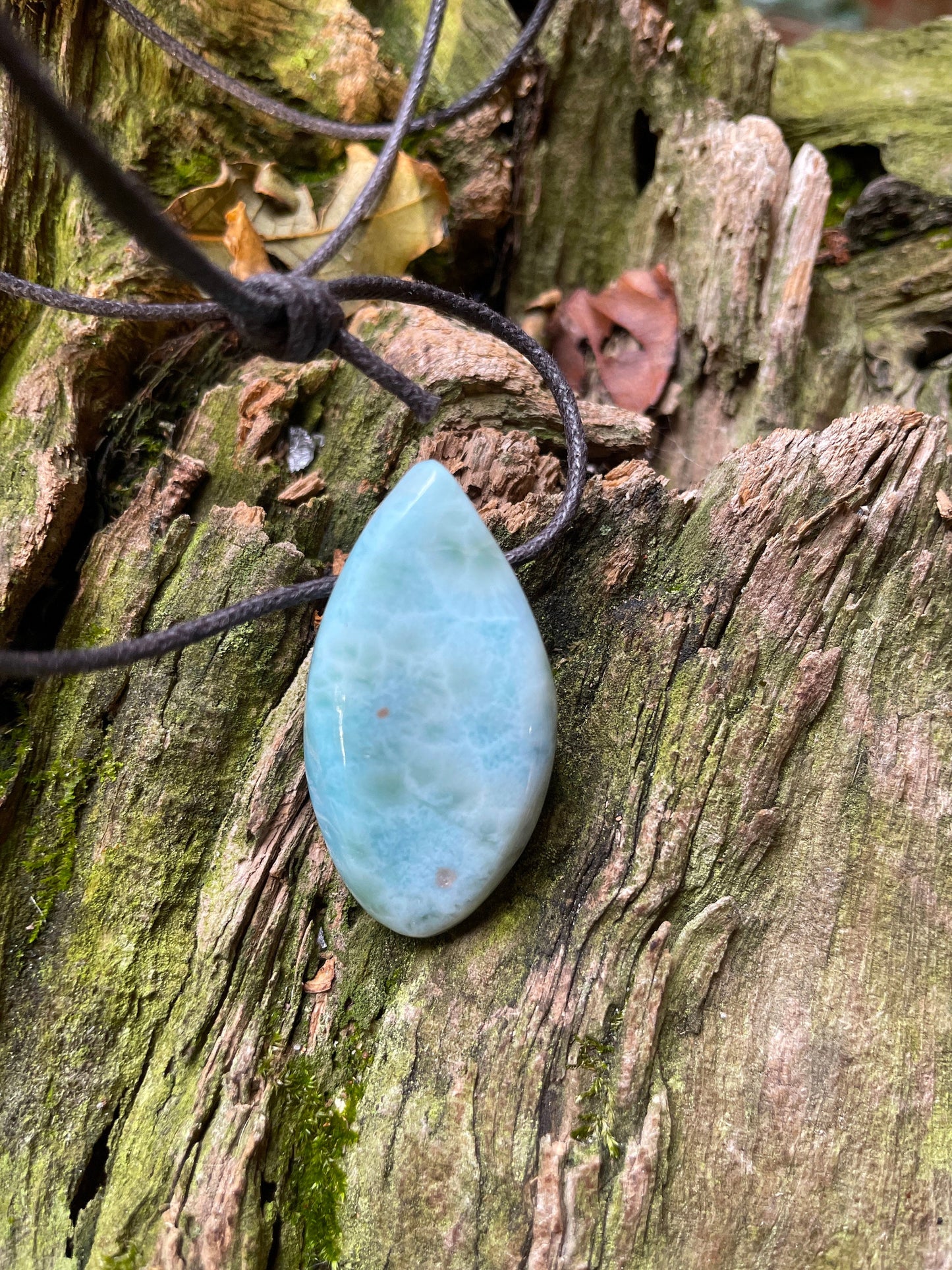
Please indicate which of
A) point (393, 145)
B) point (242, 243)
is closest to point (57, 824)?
point (242, 243)

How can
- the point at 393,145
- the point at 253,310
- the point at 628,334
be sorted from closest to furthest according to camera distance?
the point at 253,310 < the point at 393,145 < the point at 628,334

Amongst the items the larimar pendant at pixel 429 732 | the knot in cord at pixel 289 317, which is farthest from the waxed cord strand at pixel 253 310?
the larimar pendant at pixel 429 732

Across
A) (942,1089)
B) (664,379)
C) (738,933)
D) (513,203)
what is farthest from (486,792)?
(513,203)

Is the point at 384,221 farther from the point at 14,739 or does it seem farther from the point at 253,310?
the point at 14,739

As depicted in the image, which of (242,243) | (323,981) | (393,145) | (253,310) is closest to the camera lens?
(253,310)

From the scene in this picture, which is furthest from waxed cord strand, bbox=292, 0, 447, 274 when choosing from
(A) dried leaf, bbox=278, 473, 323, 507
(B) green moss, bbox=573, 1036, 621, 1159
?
(B) green moss, bbox=573, 1036, 621, 1159

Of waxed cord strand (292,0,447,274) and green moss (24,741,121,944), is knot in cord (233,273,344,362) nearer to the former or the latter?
waxed cord strand (292,0,447,274)

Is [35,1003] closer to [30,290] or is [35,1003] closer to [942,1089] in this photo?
[30,290]
